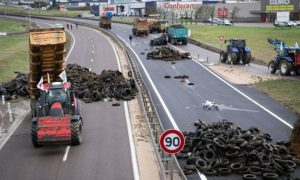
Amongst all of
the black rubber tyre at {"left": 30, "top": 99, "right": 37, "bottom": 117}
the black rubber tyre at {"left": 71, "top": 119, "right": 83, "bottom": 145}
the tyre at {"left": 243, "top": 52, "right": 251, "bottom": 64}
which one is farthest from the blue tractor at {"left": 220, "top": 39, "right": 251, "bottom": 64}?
the black rubber tyre at {"left": 71, "top": 119, "right": 83, "bottom": 145}

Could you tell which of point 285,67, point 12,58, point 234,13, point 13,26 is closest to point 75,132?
point 285,67

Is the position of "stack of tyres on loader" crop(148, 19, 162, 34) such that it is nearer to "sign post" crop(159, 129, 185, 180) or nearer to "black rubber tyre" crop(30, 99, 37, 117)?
"black rubber tyre" crop(30, 99, 37, 117)

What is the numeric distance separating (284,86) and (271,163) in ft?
62.8

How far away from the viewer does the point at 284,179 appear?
16.1m

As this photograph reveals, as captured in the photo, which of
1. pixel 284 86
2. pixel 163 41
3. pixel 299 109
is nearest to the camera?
pixel 299 109

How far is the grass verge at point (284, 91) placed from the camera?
29.5 meters

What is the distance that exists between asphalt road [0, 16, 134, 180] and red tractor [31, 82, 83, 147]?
2.05ft

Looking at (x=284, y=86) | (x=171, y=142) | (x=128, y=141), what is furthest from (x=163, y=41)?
(x=171, y=142)

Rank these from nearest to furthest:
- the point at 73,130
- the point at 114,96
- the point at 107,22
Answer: the point at 73,130 → the point at 114,96 → the point at 107,22

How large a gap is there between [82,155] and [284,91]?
18.2m

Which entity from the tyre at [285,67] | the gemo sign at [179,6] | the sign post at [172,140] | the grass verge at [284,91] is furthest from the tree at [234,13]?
the sign post at [172,140]

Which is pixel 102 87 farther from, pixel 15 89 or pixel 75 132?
pixel 75 132

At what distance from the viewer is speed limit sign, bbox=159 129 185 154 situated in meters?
12.9

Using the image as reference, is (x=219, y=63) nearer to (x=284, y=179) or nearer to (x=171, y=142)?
(x=284, y=179)
